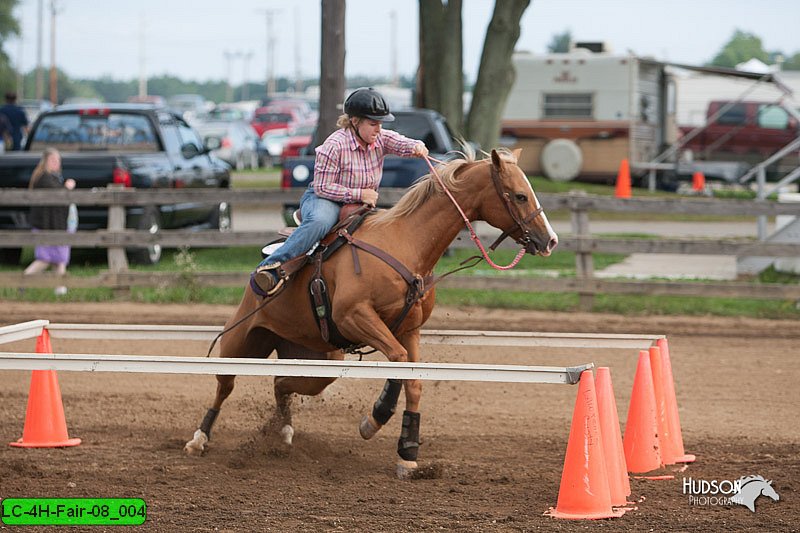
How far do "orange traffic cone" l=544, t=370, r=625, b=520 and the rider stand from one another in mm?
1986

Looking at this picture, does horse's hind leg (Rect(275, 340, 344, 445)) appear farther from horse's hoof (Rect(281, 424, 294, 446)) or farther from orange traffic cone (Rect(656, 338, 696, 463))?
orange traffic cone (Rect(656, 338, 696, 463))

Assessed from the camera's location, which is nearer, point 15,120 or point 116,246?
point 116,246

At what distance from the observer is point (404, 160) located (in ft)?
51.4

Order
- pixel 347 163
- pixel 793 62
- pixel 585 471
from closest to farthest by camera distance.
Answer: pixel 585 471, pixel 347 163, pixel 793 62

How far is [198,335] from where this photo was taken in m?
7.40

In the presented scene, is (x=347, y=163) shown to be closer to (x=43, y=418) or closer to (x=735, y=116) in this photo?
(x=43, y=418)

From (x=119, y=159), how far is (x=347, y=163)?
8872 millimetres

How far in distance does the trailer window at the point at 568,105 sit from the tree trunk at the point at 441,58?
714 cm

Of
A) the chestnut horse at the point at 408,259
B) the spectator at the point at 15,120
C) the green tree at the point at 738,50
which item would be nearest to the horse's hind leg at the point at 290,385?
the chestnut horse at the point at 408,259

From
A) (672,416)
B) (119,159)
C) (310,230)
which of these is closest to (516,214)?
(310,230)

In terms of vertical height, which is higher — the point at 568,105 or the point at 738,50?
the point at 738,50

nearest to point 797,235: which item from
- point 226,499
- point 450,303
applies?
point 450,303

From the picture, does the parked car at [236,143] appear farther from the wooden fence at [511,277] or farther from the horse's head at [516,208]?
the horse's head at [516,208]

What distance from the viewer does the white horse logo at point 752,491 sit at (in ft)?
20.1
